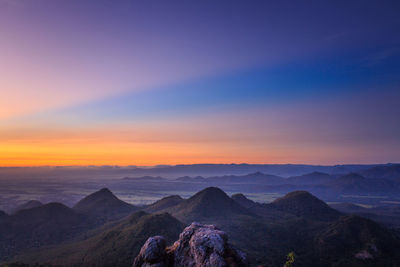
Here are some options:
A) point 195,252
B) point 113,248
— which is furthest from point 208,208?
point 195,252

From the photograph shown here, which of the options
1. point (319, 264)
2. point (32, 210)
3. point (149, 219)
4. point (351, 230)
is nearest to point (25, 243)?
point (32, 210)

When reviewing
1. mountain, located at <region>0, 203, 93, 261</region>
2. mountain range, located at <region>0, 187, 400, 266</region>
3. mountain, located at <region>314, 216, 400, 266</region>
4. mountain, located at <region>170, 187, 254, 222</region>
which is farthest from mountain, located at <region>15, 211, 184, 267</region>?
mountain, located at <region>314, 216, 400, 266</region>

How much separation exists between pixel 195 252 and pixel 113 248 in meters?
78.0

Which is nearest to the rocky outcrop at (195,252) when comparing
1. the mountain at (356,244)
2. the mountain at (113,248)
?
the mountain at (113,248)

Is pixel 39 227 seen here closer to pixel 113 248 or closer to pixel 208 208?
pixel 113 248

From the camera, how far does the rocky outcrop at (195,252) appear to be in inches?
1006

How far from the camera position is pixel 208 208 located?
175750 millimetres

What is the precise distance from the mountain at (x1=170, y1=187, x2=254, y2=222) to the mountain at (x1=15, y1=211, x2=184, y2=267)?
47659mm

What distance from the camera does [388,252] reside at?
9719 cm

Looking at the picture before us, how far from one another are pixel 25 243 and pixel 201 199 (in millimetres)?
112186

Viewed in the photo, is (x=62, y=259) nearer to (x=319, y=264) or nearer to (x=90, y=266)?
(x=90, y=266)

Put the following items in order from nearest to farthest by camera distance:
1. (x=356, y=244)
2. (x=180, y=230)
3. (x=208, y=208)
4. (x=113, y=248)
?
(x=113, y=248), (x=356, y=244), (x=180, y=230), (x=208, y=208)

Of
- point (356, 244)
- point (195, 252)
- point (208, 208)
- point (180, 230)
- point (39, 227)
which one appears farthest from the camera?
point (208, 208)

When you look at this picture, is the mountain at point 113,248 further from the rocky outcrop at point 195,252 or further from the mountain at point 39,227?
the rocky outcrop at point 195,252
